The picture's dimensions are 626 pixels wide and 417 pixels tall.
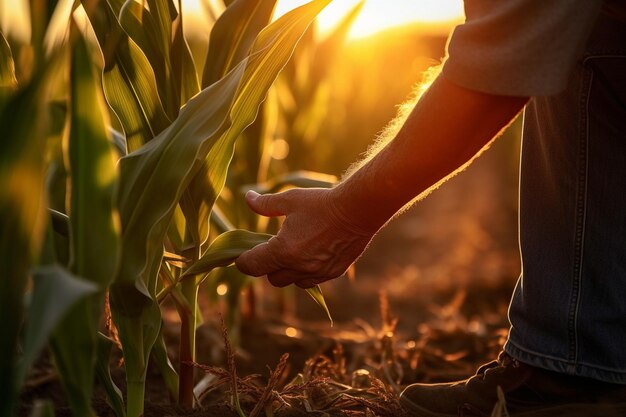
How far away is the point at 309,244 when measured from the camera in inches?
47.7

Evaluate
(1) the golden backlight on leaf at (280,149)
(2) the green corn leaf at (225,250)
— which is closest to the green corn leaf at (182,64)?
(2) the green corn leaf at (225,250)

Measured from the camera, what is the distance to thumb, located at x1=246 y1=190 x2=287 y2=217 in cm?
127

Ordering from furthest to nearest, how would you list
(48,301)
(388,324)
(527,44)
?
1. (388,324)
2. (527,44)
3. (48,301)

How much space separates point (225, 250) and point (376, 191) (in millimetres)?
257

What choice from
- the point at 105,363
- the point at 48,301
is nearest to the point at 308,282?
the point at 105,363

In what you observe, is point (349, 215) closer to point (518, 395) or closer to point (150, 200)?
point (150, 200)

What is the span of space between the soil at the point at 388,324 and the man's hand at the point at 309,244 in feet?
0.58

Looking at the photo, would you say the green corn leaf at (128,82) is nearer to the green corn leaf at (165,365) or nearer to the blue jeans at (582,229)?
the green corn leaf at (165,365)

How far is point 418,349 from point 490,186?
525 cm

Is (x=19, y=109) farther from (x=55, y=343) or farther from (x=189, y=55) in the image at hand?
(x=189, y=55)

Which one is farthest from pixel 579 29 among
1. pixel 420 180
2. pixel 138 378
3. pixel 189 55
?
pixel 138 378

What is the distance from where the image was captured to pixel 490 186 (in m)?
6.88

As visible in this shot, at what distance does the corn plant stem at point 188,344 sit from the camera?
1.24 meters

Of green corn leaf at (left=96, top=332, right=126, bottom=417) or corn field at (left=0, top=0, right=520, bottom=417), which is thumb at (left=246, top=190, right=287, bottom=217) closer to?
corn field at (left=0, top=0, right=520, bottom=417)
